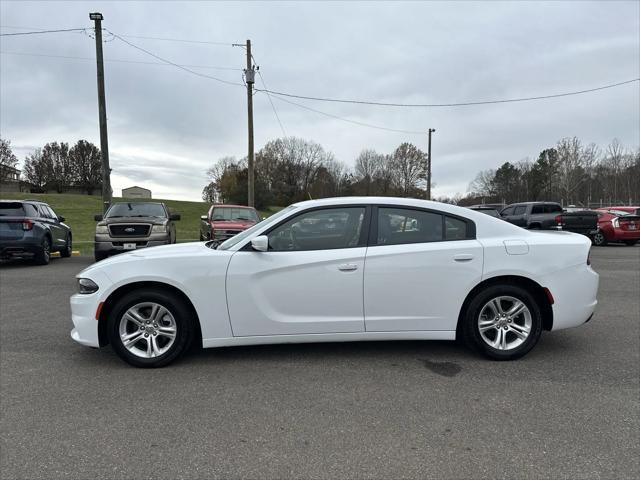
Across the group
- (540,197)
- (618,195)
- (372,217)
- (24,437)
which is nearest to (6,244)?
(24,437)

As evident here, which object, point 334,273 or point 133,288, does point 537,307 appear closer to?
point 334,273

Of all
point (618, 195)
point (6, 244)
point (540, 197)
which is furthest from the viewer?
point (540, 197)

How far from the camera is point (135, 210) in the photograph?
12156 mm

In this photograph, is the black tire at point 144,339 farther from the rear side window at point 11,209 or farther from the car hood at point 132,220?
the rear side window at point 11,209

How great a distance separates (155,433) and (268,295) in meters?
1.46

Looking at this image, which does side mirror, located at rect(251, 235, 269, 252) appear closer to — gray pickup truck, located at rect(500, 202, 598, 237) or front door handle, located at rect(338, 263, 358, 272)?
front door handle, located at rect(338, 263, 358, 272)

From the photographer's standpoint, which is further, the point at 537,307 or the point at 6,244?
the point at 6,244

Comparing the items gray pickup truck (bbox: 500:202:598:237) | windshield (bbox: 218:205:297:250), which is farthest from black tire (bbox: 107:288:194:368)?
gray pickup truck (bbox: 500:202:598:237)

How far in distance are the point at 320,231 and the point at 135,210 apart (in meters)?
9.68

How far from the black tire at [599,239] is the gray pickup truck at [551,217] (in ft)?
0.72

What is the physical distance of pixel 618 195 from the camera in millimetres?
61500

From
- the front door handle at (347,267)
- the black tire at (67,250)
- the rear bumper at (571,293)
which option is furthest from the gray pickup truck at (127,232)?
the rear bumper at (571,293)

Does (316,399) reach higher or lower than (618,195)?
lower

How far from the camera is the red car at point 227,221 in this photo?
40.5 feet
